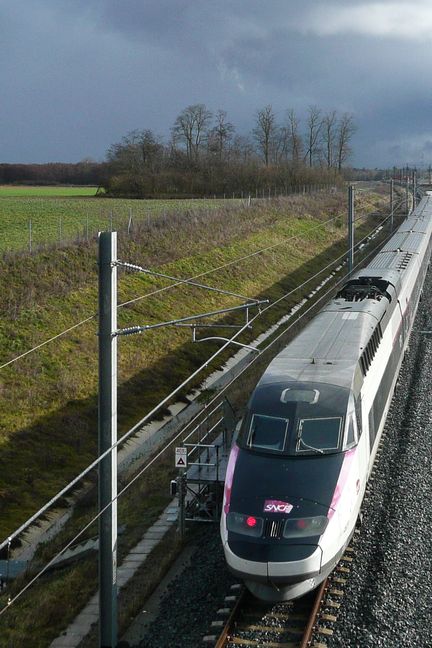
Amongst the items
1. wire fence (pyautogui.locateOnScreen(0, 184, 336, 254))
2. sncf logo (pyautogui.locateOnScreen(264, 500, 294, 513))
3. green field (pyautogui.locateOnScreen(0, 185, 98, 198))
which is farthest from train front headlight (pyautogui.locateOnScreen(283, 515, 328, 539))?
green field (pyautogui.locateOnScreen(0, 185, 98, 198))

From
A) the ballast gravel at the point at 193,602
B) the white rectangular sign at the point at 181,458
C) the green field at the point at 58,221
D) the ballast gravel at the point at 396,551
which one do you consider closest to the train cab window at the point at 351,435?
the ballast gravel at the point at 396,551

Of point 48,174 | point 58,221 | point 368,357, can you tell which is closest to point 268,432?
point 368,357

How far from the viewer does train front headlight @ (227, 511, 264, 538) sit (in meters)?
12.4

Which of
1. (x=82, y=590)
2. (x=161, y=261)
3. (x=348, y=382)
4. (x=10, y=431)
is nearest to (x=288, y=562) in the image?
(x=348, y=382)

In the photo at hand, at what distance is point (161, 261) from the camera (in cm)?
4294

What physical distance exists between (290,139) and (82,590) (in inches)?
4783

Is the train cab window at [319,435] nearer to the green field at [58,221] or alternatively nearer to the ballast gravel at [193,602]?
the ballast gravel at [193,602]

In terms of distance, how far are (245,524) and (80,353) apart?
18.0 meters

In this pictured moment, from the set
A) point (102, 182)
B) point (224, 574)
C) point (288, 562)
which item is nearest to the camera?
point (288, 562)

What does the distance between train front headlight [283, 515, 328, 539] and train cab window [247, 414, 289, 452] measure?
1604mm

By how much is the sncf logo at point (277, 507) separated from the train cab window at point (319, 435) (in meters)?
1.25

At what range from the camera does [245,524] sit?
41.3 ft

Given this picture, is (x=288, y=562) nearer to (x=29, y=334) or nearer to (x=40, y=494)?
(x=40, y=494)

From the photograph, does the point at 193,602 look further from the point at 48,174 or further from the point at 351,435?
the point at 48,174
